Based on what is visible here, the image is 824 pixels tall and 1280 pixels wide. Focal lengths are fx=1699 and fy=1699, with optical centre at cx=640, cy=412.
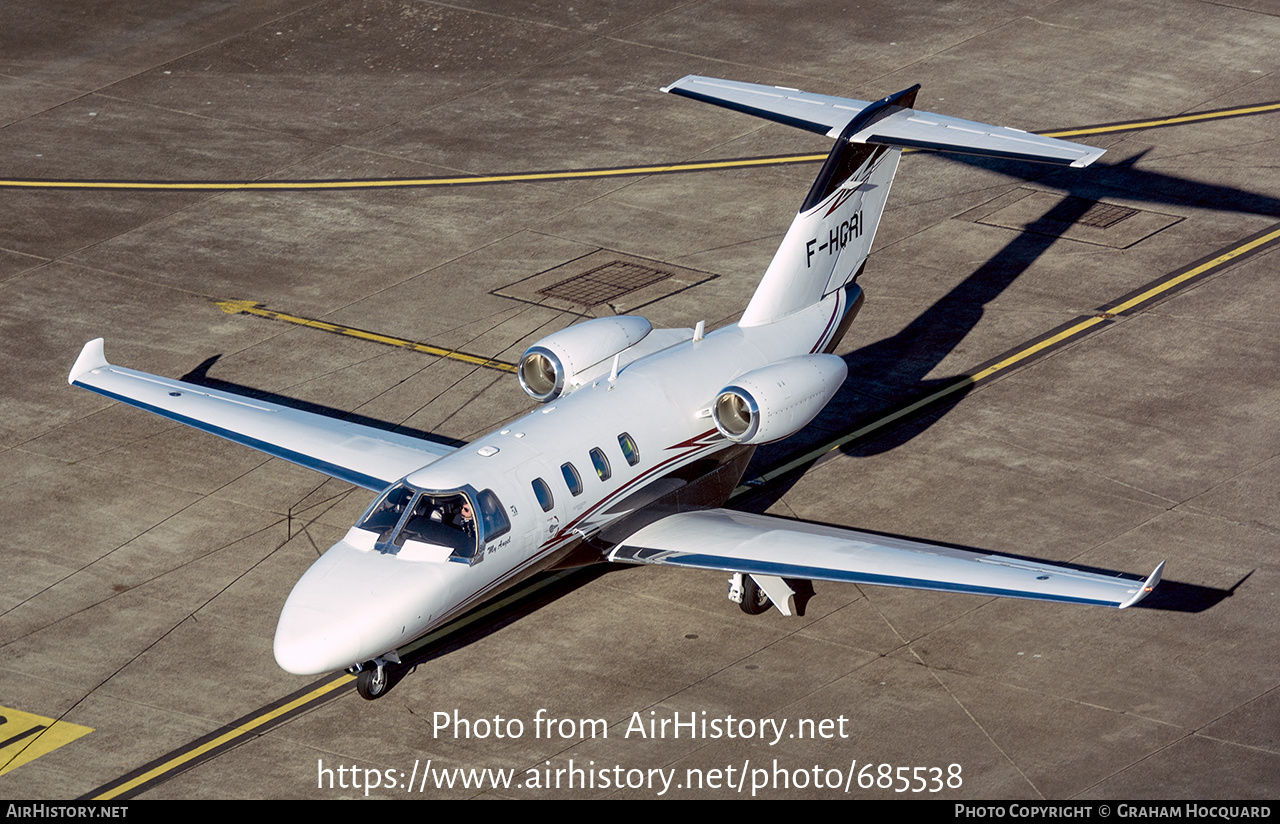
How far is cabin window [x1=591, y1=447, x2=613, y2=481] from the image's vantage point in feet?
71.8

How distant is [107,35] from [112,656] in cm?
2760

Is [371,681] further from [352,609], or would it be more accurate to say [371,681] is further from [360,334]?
[360,334]

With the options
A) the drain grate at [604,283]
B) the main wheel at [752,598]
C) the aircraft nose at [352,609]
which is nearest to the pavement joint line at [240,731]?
the aircraft nose at [352,609]

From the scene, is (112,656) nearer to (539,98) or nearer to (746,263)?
(746,263)

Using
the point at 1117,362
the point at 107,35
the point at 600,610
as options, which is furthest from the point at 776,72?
the point at 600,610

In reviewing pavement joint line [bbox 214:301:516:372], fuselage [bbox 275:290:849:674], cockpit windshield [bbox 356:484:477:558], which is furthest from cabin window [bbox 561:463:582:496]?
pavement joint line [bbox 214:301:516:372]

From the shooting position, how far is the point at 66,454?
26828 mm

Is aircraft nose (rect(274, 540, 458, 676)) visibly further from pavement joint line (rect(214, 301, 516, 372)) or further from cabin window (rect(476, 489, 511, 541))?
pavement joint line (rect(214, 301, 516, 372))

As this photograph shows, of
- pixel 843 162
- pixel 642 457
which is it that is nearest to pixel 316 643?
pixel 642 457

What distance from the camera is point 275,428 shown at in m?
24.5

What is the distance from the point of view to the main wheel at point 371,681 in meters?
20.9

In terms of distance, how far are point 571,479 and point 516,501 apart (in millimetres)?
966

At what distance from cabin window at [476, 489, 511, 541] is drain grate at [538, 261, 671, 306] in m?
10.8

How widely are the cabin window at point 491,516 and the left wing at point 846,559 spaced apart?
198 centimetres
